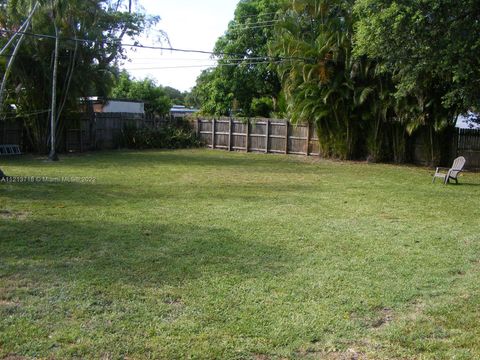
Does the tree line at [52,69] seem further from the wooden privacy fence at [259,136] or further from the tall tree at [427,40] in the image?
the tall tree at [427,40]

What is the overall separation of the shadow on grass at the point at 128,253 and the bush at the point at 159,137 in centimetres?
1772

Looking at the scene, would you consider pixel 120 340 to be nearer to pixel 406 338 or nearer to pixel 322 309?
pixel 322 309

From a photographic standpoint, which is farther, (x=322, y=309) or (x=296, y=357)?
(x=322, y=309)

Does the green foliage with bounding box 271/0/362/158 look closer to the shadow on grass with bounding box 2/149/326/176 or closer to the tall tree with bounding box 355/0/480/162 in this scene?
the shadow on grass with bounding box 2/149/326/176

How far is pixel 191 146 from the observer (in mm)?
26344

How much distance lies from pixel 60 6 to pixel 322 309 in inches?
556

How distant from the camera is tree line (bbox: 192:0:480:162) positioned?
42.3ft

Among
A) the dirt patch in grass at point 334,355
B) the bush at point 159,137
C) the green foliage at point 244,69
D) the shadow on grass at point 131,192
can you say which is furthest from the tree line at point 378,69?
the dirt patch in grass at point 334,355

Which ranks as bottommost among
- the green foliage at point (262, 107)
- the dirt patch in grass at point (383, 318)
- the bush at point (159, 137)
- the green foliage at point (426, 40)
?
the dirt patch in grass at point (383, 318)

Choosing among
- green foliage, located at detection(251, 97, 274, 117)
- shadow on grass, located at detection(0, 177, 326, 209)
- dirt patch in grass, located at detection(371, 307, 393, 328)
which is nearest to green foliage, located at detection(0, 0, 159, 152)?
shadow on grass, located at detection(0, 177, 326, 209)

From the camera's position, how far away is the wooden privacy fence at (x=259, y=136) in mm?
22688

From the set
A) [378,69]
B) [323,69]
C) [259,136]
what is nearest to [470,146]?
[378,69]

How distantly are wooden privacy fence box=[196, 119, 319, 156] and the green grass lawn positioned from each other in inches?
469

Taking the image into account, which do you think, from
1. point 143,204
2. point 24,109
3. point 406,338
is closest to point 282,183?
point 143,204
